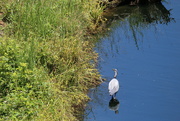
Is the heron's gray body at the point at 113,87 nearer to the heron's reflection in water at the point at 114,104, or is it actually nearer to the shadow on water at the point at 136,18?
the heron's reflection in water at the point at 114,104

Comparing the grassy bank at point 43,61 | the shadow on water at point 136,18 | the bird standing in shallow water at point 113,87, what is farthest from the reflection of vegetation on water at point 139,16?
the bird standing in shallow water at point 113,87

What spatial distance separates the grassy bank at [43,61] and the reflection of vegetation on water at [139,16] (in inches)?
75.1

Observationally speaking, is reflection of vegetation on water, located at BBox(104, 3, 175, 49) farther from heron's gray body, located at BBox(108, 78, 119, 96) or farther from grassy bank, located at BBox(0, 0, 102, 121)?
heron's gray body, located at BBox(108, 78, 119, 96)

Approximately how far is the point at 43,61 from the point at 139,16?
5.92 meters

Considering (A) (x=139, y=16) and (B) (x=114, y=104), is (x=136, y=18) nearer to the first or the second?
(A) (x=139, y=16)

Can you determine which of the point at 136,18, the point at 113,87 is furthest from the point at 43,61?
the point at 136,18

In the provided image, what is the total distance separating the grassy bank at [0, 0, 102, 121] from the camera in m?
6.55

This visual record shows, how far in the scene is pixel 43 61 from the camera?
7895 mm

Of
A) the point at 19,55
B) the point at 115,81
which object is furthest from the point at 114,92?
the point at 19,55

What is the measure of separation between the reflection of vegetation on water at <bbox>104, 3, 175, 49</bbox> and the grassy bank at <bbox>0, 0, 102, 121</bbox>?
75.1 inches

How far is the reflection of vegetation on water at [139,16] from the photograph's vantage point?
12.3 m

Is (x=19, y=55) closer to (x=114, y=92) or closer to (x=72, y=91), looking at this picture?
(x=72, y=91)

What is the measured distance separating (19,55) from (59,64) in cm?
122

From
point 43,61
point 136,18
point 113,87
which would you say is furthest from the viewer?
point 136,18
